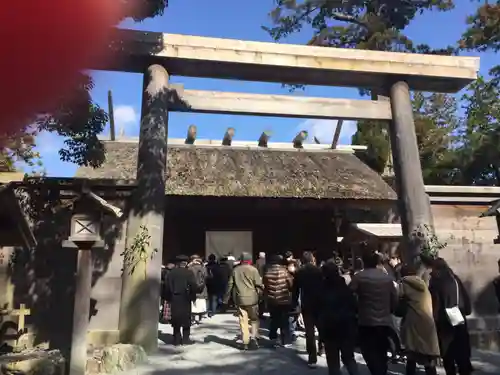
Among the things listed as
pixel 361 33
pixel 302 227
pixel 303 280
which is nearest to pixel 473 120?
pixel 361 33

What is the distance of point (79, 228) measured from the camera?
546cm

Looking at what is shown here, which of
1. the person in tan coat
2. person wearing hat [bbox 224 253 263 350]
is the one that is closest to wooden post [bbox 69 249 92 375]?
person wearing hat [bbox 224 253 263 350]

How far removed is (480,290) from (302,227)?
6249 millimetres

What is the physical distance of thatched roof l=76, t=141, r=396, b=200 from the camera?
35.0ft

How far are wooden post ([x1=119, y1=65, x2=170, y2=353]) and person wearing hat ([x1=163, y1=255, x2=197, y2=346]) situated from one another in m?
0.39

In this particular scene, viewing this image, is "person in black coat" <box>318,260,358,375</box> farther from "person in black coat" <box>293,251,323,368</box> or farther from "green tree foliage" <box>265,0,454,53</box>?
"green tree foliage" <box>265,0,454,53</box>

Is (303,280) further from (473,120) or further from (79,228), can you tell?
(473,120)

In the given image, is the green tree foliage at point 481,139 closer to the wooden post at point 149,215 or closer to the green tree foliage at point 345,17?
the green tree foliage at point 345,17

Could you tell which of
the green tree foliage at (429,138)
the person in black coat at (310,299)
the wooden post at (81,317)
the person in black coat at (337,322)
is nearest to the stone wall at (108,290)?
the wooden post at (81,317)

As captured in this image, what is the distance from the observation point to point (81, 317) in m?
5.24

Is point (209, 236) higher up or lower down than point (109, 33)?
lower down

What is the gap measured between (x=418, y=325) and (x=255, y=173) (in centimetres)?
747

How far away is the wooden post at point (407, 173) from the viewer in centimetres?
706

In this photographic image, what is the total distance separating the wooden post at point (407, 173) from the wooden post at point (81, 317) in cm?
483
